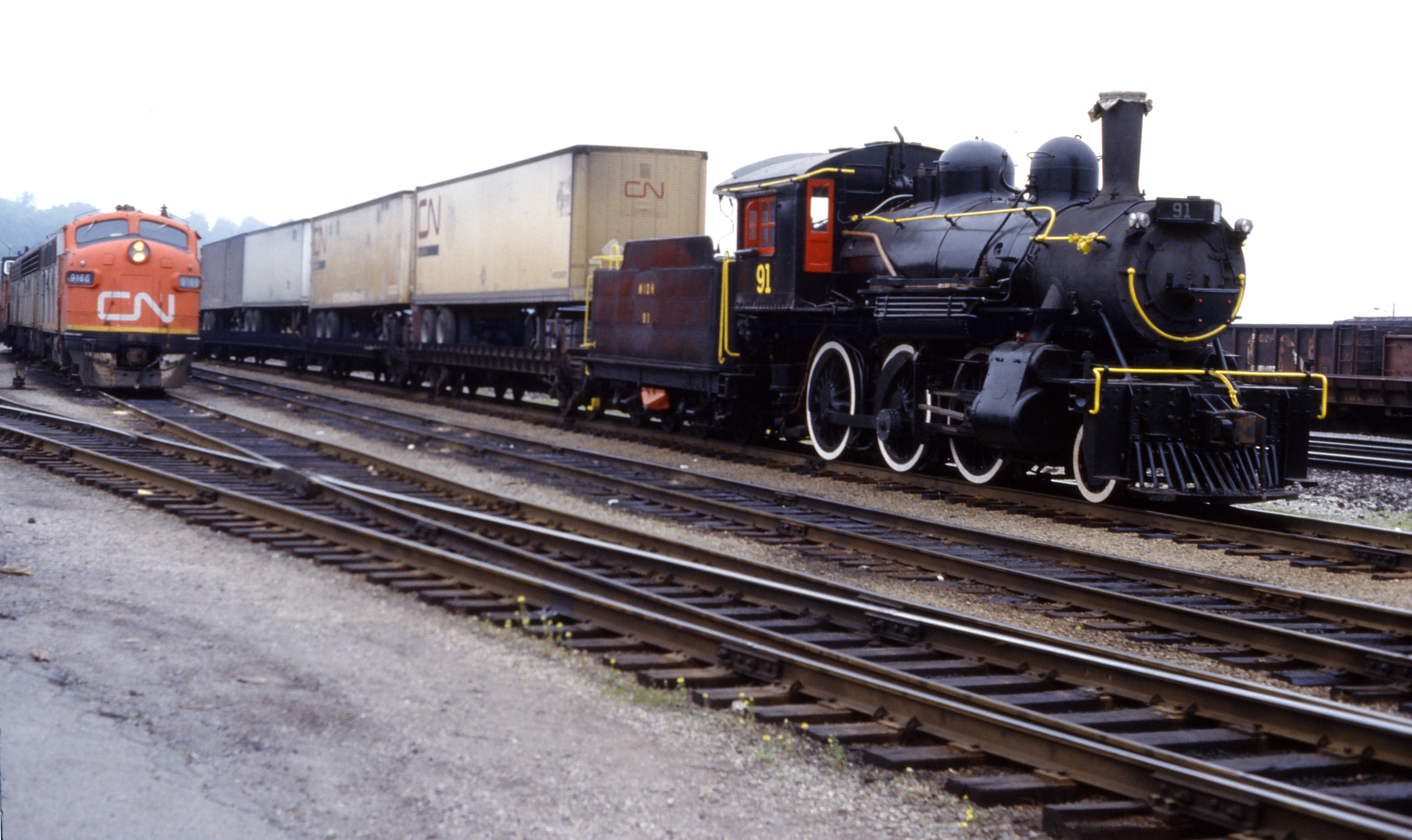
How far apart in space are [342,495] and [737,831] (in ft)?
21.7

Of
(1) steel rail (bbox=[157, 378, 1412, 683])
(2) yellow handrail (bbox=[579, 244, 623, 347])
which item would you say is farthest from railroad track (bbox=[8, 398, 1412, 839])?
(2) yellow handrail (bbox=[579, 244, 623, 347])

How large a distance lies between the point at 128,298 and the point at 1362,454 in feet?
65.5

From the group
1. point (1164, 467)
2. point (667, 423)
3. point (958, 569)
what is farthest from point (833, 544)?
point (667, 423)

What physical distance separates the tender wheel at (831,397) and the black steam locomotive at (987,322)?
0.03m

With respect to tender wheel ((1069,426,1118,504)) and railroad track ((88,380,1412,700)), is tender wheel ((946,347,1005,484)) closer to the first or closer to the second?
tender wheel ((1069,426,1118,504))

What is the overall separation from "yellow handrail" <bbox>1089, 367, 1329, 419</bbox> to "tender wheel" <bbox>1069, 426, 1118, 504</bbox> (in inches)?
31.0

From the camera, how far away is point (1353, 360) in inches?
947

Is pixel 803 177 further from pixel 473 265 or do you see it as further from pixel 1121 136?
pixel 473 265

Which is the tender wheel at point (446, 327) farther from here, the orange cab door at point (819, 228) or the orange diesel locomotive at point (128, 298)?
A: the orange cab door at point (819, 228)

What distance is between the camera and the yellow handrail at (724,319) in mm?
14867

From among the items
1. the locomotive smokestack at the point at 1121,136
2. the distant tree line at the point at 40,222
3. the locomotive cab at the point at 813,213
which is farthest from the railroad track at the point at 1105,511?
the distant tree line at the point at 40,222

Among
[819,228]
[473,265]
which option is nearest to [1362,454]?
[819,228]

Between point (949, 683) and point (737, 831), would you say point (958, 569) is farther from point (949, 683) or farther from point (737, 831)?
point (737, 831)

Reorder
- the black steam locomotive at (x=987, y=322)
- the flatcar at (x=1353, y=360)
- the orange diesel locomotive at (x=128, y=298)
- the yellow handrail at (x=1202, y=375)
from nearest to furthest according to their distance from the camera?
the yellow handrail at (x=1202, y=375), the black steam locomotive at (x=987, y=322), the orange diesel locomotive at (x=128, y=298), the flatcar at (x=1353, y=360)
